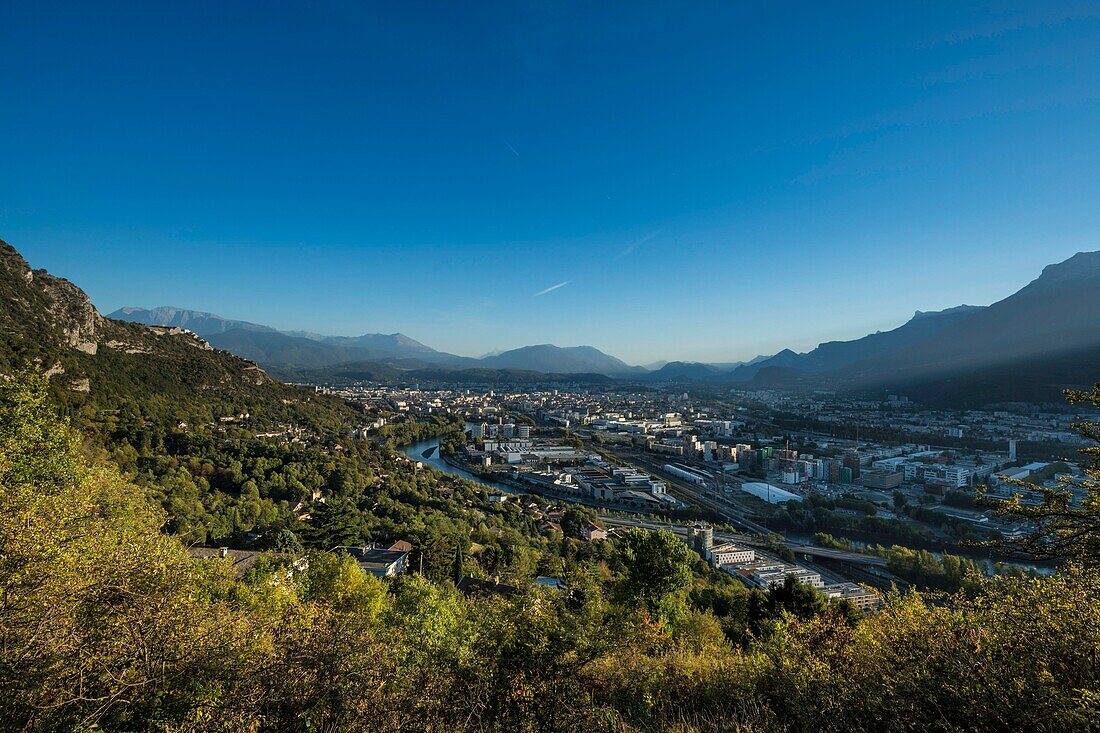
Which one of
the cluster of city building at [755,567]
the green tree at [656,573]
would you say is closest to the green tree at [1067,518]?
the green tree at [656,573]

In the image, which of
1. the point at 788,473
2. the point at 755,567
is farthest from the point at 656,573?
the point at 788,473

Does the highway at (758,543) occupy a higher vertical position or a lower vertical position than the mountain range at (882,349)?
lower

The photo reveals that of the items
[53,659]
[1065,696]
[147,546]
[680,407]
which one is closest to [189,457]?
[147,546]

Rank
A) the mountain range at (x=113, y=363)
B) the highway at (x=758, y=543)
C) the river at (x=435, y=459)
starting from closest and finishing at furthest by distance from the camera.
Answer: the highway at (x=758, y=543)
the mountain range at (x=113, y=363)
the river at (x=435, y=459)

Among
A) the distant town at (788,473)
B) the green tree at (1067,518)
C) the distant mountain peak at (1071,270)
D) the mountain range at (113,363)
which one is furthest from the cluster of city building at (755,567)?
the distant mountain peak at (1071,270)

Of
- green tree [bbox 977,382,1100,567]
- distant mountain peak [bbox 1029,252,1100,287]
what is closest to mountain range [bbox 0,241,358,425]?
green tree [bbox 977,382,1100,567]

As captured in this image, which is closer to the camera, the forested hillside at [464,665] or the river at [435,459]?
the forested hillside at [464,665]

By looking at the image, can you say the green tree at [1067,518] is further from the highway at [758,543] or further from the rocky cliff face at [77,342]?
the rocky cliff face at [77,342]

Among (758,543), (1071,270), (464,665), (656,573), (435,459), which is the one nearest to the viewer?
(464,665)

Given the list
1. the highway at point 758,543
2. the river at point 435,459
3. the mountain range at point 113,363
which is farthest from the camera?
the river at point 435,459

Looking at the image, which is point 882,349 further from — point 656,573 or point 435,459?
point 656,573

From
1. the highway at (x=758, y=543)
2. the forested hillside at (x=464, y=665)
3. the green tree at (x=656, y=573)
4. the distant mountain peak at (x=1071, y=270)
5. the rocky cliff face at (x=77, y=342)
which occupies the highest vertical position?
the distant mountain peak at (x=1071, y=270)
